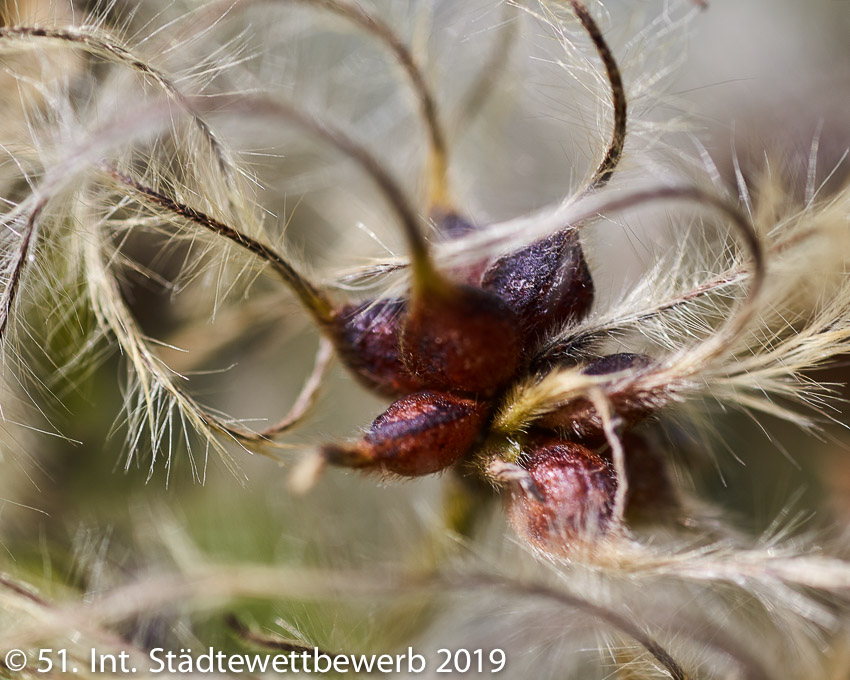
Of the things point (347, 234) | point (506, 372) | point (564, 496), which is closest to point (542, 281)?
point (506, 372)

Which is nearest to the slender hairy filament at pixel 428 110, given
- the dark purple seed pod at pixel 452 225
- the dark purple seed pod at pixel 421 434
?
the dark purple seed pod at pixel 452 225

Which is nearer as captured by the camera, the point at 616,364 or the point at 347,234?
the point at 616,364

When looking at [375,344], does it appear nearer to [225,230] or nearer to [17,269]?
[225,230]

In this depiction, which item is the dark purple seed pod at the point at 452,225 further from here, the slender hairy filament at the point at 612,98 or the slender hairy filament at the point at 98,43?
the slender hairy filament at the point at 98,43

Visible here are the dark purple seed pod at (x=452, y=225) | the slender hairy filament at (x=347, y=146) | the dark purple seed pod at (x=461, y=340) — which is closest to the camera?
the slender hairy filament at (x=347, y=146)

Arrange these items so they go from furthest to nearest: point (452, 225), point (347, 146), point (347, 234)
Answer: point (347, 234)
point (452, 225)
point (347, 146)

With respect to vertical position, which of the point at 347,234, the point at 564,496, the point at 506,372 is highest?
the point at 347,234
